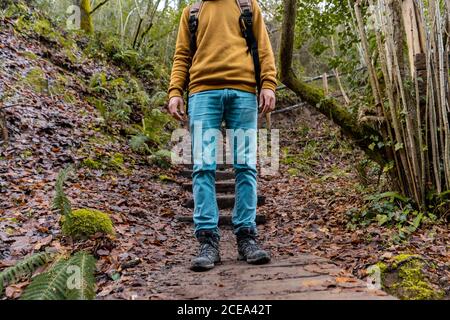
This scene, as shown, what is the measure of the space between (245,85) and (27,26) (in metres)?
7.11

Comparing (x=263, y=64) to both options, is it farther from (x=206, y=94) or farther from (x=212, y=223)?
(x=212, y=223)

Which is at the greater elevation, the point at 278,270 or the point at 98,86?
the point at 98,86

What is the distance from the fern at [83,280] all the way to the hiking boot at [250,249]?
96 centimetres

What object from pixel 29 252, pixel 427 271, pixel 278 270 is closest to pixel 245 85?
pixel 278 270

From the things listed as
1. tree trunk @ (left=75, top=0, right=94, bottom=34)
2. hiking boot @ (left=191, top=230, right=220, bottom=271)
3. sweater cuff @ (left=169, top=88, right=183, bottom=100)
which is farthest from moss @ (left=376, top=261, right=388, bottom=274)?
tree trunk @ (left=75, top=0, right=94, bottom=34)

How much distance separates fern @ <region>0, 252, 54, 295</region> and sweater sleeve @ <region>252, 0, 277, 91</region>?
5.94 feet

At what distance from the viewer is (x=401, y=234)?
3.33 metres

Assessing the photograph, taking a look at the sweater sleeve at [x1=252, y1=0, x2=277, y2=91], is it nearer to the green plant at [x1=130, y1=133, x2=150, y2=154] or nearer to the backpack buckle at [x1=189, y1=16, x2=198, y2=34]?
the backpack buckle at [x1=189, y1=16, x2=198, y2=34]

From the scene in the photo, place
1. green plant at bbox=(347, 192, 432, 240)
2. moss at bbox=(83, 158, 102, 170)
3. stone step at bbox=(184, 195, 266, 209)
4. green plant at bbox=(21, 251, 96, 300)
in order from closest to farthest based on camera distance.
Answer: green plant at bbox=(21, 251, 96, 300) → green plant at bbox=(347, 192, 432, 240) → moss at bbox=(83, 158, 102, 170) → stone step at bbox=(184, 195, 266, 209)

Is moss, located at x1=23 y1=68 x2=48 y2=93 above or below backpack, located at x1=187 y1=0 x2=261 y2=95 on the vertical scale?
above

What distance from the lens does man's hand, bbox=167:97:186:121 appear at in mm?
2883

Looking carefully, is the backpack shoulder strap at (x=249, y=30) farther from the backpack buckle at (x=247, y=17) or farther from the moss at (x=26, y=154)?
the moss at (x=26, y=154)

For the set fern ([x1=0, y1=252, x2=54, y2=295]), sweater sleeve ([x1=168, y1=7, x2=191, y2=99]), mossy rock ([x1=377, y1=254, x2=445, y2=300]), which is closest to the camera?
fern ([x1=0, y1=252, x2=54, y2=295])
